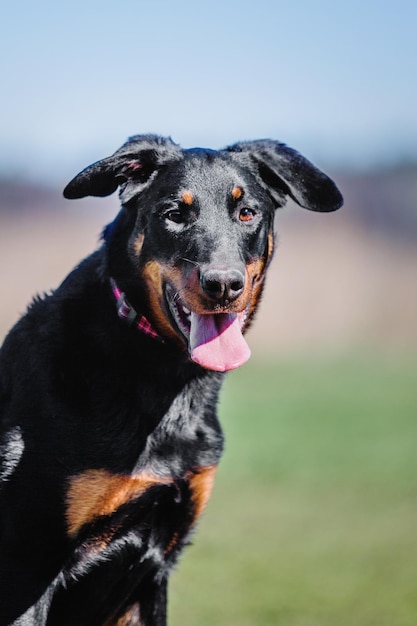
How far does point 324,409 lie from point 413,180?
5034 millimetres

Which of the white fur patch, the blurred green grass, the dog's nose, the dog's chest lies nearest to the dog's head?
the dog's nose

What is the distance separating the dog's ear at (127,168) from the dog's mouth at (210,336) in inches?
21.0

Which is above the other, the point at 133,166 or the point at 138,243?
the point at 133,166

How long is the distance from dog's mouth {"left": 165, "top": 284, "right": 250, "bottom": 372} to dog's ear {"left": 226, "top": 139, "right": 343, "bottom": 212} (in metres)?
0.70

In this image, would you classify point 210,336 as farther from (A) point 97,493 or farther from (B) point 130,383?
(A) point 97,493

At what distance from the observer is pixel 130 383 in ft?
12.6

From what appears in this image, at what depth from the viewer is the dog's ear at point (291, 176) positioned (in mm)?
4176

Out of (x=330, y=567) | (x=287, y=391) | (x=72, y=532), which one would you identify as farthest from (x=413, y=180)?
(x=72, y=532)

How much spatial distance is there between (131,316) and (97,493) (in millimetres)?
705

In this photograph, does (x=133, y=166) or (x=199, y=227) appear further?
(x=133, y=166)

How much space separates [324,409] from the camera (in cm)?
1457

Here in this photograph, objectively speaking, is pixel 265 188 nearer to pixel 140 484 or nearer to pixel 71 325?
pixel 71 325

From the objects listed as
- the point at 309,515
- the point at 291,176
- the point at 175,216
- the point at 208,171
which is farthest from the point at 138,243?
the point at 309,515

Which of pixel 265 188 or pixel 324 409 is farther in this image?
pixel 324 409
